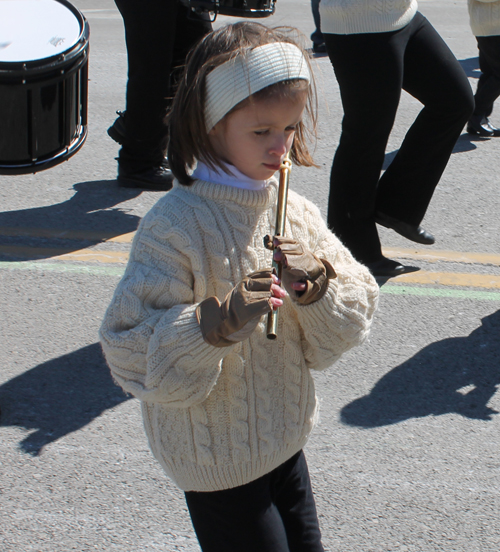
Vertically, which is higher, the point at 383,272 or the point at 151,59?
the point at 151,59

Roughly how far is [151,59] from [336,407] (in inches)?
102

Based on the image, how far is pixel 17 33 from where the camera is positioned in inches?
128

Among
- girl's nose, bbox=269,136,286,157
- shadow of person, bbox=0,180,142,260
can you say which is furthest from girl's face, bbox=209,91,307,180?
shadow of person, bbox=0,180,142,260

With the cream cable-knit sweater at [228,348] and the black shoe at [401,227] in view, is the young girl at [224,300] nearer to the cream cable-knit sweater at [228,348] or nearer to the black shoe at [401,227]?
the cream cable-knit sweater at [228,348]

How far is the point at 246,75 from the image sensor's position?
1592mm

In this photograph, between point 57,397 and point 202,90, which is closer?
point 202,90

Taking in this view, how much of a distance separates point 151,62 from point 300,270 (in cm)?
342

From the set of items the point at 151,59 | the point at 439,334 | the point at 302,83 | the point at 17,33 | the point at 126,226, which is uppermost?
the point at 302,83

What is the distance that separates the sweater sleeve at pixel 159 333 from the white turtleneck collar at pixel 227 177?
0.58ft

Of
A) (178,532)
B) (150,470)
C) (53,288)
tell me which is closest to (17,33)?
(53,288)

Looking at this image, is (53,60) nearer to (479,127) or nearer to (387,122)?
(387,122)

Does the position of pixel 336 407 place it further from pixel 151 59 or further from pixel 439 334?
pixel 151 59

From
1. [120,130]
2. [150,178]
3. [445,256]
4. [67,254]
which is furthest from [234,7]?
[445,256]

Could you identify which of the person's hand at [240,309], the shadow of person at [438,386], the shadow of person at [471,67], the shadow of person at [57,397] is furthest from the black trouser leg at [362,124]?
the shadow of person at [471,67]
